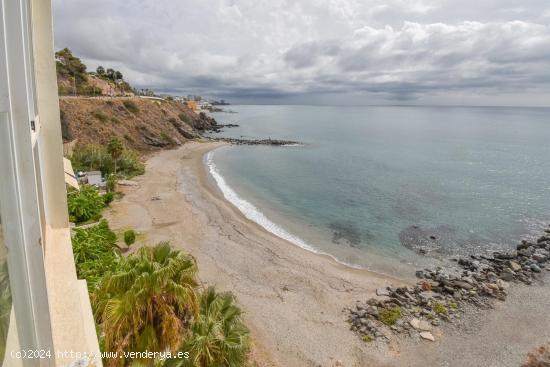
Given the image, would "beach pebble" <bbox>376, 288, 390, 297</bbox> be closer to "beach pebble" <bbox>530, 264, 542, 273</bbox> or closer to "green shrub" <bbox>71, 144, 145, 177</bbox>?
"beach pebble" <bbox>530, 264, 542, 273</bbox>

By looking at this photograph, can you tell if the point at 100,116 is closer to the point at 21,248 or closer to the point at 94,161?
the point at 94,161

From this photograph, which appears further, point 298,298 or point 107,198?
point 107,198

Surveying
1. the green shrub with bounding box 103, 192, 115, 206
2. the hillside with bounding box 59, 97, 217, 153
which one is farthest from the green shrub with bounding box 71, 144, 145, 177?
the green shrub with bounding box 103, 192, 115, 206

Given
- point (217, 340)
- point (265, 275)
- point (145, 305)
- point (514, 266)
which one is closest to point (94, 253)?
point (265, 275)

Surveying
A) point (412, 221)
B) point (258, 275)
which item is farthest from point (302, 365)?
point (412, 221)

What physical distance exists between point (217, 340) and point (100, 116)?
53529 millimetres

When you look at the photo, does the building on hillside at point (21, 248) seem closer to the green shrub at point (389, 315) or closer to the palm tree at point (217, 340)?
the palm tree at point (217, 340)

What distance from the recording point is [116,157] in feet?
119

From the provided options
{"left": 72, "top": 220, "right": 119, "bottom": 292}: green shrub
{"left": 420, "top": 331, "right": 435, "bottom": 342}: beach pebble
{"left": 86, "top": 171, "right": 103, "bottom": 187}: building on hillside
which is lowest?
{"left": 420, "top": 331, "right": 435, "bottom": 342}: beach pebble

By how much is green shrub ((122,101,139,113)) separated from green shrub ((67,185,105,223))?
41159 mm

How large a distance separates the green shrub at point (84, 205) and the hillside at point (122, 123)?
2216cm

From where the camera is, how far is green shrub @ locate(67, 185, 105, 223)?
23.0m

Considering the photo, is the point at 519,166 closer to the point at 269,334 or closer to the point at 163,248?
the point at 269,334

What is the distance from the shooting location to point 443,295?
19000 mm
